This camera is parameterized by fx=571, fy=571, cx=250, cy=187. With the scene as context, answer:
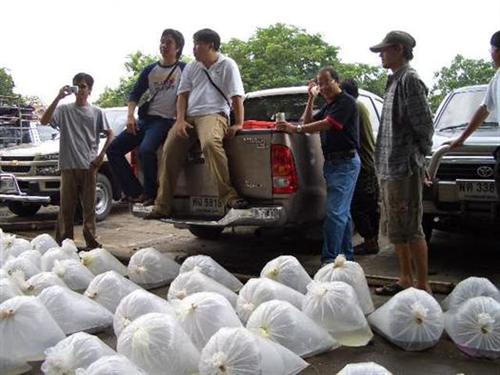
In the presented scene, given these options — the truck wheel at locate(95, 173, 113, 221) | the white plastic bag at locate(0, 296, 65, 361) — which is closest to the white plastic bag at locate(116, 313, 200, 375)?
the white plastic bag at locate(0, 296, 65, 361)

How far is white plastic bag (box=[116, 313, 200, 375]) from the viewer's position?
2730 millimetres

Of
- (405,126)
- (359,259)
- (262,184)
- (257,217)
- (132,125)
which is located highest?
(132,125)

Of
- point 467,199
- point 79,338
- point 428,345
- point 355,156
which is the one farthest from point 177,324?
point 467,199

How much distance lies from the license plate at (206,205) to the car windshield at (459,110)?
2.71m

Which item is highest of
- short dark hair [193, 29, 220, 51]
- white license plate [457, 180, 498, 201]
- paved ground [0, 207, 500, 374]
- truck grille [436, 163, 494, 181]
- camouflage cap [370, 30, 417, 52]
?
short dark hair [193, 29, 220, 51]

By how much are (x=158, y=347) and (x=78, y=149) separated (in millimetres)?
4079

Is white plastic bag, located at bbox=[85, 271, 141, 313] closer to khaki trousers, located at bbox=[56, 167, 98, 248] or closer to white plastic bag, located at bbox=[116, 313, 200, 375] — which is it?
white plastic bag, located at bbox=[116, 313, 200, 375]

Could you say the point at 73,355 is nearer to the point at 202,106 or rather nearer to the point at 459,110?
the point at 202,106

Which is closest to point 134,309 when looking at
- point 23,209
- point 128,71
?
point 23,209

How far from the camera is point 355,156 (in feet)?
16.3

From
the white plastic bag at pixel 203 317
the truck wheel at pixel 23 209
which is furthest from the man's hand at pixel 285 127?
the truck wheel at pixel 23 209

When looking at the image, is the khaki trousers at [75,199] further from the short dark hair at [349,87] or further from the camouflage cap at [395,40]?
the camouflage cap at [395,40]

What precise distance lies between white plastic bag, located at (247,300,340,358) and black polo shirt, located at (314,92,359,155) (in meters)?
2.02

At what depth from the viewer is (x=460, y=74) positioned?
27.6 meters
